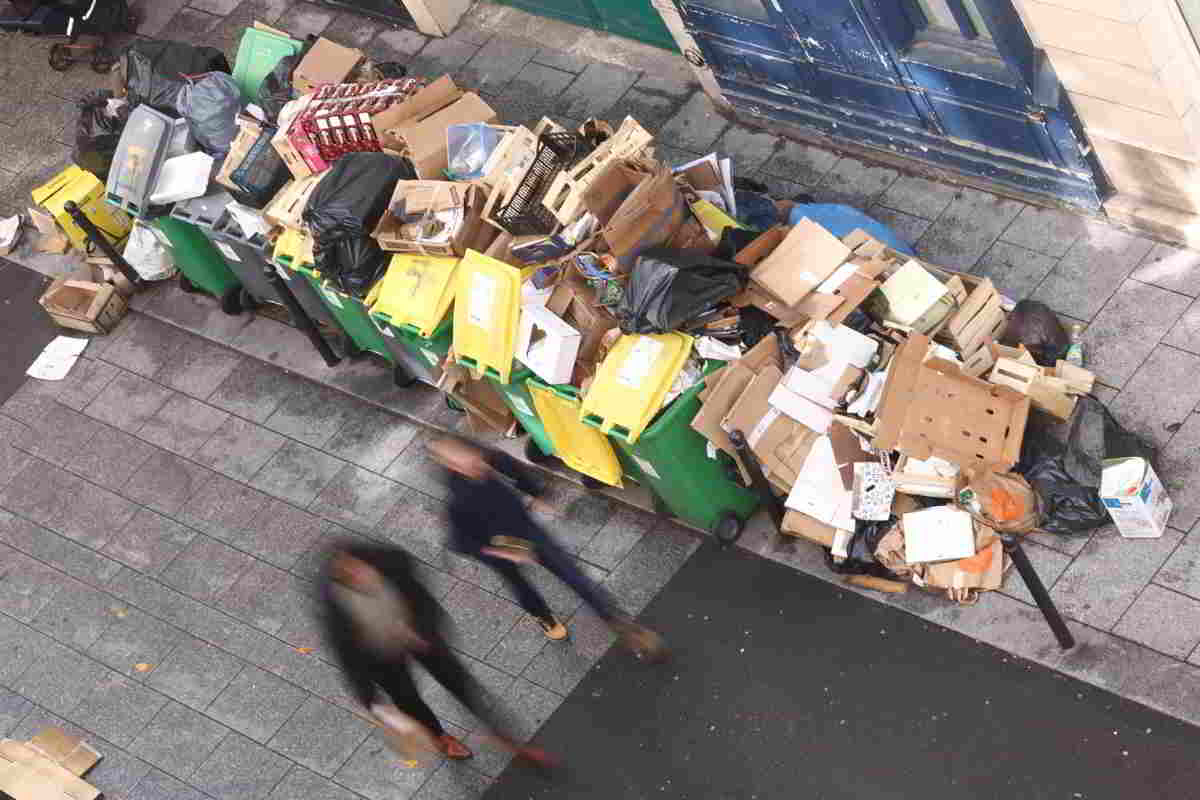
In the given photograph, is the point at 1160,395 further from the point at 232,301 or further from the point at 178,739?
the point at 232,301

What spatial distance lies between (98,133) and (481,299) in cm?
453

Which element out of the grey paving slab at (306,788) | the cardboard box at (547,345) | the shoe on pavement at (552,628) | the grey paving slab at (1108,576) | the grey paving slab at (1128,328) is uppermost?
the cardboard box at (547,345)

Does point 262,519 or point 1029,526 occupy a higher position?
point 262,519

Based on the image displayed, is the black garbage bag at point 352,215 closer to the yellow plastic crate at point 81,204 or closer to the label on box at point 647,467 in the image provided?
the label on box at point 647,467

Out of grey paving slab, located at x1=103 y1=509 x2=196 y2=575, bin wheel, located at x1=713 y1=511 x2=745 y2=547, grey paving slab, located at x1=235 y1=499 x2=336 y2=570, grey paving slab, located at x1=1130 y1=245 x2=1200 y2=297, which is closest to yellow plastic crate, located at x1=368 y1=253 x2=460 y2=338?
grey paving slab, located at x1=235 y1=499 x2=336 y2=570

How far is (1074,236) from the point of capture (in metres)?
10.2

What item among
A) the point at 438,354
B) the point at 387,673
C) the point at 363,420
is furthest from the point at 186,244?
the point at 387,673

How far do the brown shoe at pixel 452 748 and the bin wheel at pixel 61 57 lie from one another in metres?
8.86

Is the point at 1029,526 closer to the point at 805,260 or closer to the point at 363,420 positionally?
the point at 805,260

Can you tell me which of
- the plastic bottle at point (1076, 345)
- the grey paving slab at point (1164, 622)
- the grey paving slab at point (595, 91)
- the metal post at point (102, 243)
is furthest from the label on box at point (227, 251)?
the grey paving slab at point (1164, 622)

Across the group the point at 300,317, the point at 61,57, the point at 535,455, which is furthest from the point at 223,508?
the point at 61,57

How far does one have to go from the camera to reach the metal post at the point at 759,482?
894 cm

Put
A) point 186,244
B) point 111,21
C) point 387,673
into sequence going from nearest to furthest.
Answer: point 387,673, point 186,244, point 111,21

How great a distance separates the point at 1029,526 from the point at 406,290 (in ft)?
12.9
